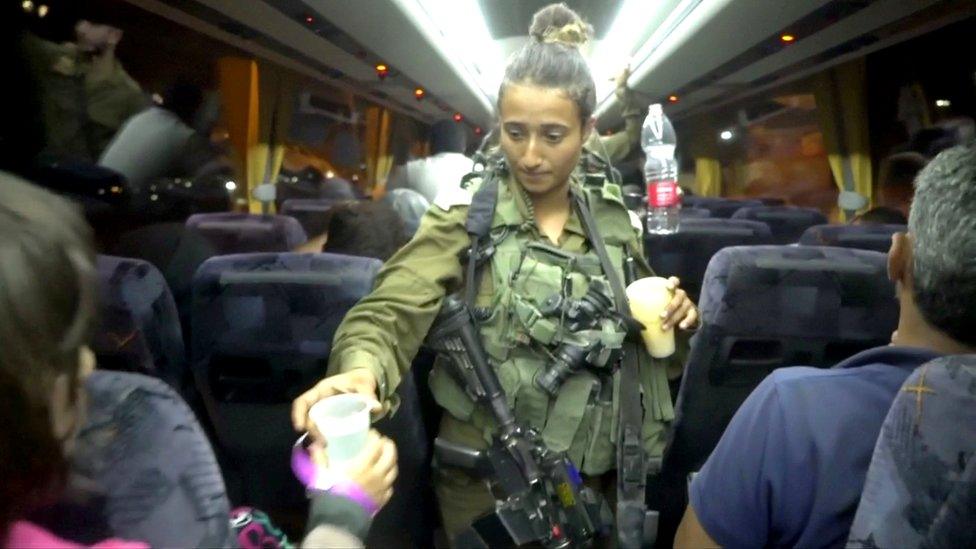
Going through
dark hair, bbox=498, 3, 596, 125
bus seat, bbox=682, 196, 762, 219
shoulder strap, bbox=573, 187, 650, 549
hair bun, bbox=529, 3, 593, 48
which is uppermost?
hair bun, bbox=529, 3, 593, 48

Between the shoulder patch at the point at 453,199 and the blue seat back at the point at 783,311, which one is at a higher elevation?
the shoulder patch at the point at 453,199

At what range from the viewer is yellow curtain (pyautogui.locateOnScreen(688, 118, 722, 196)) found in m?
3.44

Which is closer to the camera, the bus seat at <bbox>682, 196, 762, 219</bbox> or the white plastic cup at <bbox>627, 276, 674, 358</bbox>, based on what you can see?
the white plastic cup at <bbox>627, 276, 674, 358</bbox>

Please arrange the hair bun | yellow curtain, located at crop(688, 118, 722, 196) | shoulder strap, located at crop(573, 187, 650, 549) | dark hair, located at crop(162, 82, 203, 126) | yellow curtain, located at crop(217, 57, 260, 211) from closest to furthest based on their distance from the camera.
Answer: shoulder strap, located at crop(573, 187, 650, 549) → the hair bun → dark hair, located at crop(162, 82, 203, 126) → yellow curtain, located at crop(217, 57, 260, 211) → yellow curtain, located at crop(688, 118, 722, 196)

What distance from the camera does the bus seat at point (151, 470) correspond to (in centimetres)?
100

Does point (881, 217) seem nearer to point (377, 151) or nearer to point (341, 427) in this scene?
point (377, 151)

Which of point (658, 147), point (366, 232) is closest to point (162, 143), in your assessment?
point (366, 232)

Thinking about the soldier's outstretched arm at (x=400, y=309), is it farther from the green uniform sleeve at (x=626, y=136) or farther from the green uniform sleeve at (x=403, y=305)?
the green uniform sleeve at (x=626, y=136)

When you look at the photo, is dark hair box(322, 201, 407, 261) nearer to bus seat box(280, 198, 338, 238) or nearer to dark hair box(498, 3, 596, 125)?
bus seat box(280, 198, 338, 238)

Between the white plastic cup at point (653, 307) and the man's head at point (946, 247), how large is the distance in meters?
0.63

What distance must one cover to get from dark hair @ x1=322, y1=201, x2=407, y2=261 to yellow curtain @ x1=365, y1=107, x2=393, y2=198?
425mm

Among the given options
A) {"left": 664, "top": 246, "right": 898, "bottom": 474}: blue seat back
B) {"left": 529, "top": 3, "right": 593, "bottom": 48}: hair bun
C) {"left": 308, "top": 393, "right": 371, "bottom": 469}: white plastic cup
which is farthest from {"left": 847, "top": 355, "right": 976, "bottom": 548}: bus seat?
{"left": 529, "top": 3, "right": 593, "bottom": 48}: hair bun

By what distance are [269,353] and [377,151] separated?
4.72 feet

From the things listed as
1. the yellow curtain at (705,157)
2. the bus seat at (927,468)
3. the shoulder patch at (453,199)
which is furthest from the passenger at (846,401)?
the yellow curtain at (705,157)
